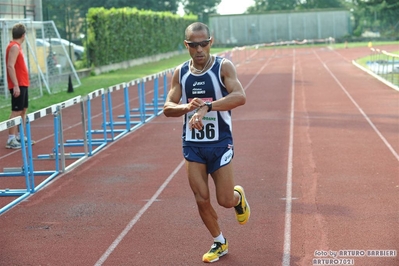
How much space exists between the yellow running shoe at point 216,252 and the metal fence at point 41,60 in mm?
14348

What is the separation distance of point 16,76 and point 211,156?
24.0 ft

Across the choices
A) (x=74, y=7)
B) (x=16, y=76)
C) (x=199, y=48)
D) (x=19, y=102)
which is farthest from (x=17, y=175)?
(x=74, y=7)

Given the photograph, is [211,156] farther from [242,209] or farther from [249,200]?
[249,200]

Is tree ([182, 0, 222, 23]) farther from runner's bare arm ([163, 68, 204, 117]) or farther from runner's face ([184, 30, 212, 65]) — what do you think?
runner's face ([184, 30, 212, 65])

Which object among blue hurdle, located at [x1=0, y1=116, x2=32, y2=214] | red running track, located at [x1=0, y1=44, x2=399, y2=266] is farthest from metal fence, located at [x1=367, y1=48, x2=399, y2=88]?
blue hurdle, located at [x1=0, y1=116, x2=32, y2=214]

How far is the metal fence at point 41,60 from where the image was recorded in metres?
21.8

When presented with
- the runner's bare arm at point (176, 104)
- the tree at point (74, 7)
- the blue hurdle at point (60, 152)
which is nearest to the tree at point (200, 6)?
the tree at point (74, 7)

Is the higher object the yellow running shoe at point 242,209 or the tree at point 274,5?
the tree at point 274,5

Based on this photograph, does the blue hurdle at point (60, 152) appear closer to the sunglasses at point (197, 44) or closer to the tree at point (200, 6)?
the sunglasses at point (197, 44)

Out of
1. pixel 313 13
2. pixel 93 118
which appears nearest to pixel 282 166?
pixel 93 118

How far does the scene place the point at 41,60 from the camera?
2559cm

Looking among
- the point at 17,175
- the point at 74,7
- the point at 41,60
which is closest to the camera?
the point at 17,175

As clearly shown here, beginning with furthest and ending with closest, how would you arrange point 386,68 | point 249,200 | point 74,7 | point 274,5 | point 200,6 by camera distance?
point 274,5 → point 200,6 → point 74,7 → point 386,68 → point 249,200

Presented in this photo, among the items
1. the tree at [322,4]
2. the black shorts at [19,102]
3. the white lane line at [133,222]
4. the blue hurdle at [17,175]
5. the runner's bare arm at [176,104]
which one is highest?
the tree at [322,4]
